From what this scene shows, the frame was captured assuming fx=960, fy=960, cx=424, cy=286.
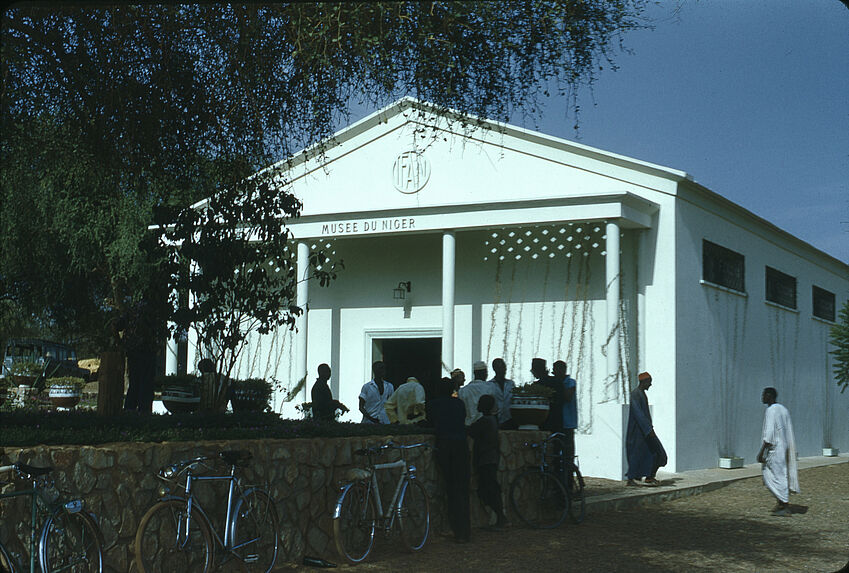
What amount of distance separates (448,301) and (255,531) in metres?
10.2

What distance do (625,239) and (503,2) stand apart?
11.2 meters

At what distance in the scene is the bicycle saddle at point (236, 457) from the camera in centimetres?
766

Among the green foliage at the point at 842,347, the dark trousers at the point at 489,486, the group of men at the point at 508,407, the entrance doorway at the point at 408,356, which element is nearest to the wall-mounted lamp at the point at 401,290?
the entrance doorway at the point at 408,356

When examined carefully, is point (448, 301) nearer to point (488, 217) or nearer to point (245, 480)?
point (488, 217)

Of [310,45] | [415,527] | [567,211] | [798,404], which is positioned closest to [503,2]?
[310,45]

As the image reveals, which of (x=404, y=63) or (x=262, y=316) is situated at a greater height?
(x=404, y=63)

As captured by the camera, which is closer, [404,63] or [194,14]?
[404,63]

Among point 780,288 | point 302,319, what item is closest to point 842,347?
point 780,288

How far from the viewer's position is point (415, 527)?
9844mm

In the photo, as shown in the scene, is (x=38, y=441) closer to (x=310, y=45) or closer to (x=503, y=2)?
A: (x=310, y=45)

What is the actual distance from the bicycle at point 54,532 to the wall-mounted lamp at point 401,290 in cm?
1349

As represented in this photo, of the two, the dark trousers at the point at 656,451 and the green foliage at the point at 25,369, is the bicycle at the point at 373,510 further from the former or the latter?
the green foliage at the point at 25,369

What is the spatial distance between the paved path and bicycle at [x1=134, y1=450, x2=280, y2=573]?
5948mm

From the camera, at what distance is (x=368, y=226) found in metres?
18.9
